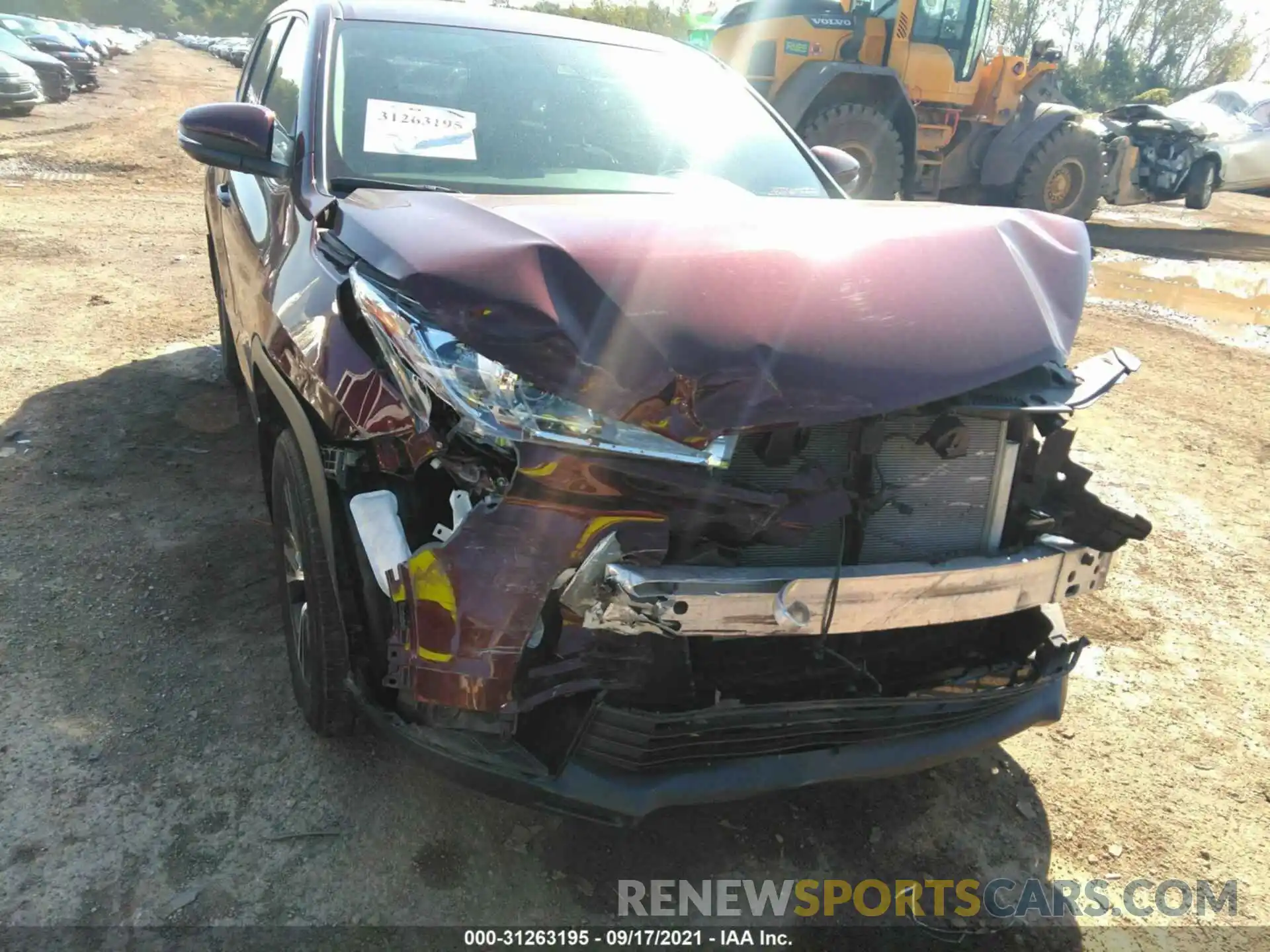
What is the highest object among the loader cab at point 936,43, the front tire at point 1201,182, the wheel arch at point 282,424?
the loader cab at point 936,43

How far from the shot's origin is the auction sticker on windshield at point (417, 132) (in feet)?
8.54

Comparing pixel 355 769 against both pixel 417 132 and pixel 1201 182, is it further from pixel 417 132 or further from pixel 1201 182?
pixel 1201 182

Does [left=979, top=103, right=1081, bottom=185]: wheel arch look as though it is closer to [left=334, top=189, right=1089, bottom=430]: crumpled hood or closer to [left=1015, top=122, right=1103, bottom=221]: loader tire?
[left=1015, top=122, right=1103, bottom=221]: loader tire

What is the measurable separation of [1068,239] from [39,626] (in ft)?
10.7

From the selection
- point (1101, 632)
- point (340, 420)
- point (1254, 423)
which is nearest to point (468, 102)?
point (340, 420)

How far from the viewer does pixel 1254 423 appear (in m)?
5.34

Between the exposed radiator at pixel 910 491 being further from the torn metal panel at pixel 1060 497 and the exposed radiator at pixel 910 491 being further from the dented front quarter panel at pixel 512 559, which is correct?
the dented front quarter panel at pixel 512 559

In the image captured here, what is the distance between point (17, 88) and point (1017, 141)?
17.3m

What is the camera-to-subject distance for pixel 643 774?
5.83 ft

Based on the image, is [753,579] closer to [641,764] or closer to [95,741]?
[641,764]

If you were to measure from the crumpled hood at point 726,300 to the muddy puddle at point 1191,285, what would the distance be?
6.99 metres

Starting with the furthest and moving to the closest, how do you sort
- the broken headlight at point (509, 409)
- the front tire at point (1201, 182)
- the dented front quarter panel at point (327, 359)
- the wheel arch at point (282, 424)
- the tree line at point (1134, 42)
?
the tree line at point (1134, 42) < the front tire at point (1201, 182) < the wheel arch at point (282, 424) < the dented front quarter panel at point (327, 359) < the broken headlight at point (509, 409)

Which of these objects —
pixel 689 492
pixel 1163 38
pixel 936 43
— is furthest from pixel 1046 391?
pixel 1163 38

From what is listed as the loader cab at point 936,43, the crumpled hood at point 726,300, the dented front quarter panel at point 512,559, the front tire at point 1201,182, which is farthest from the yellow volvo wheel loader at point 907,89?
the dented front quarter panel at point 512,559
